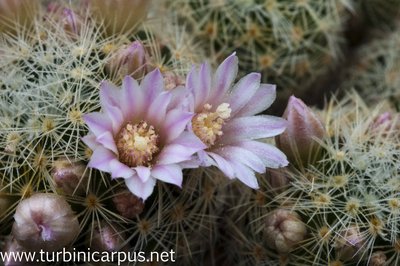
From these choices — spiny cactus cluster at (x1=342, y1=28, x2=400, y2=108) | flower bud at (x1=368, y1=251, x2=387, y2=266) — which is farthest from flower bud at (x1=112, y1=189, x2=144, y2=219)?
spiny cactus cluster at (x1=342, y1=28, x2=400, y2=108)

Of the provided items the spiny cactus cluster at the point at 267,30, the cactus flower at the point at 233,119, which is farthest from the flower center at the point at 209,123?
the spiny cactus cluster at the point at 267,30

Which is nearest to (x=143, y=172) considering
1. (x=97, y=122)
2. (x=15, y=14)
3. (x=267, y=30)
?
(x=97, y=122)

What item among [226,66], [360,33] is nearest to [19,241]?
[226,66]

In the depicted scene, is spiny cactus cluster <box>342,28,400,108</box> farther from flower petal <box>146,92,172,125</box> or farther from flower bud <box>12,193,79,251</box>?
flower bud <box>12,193,79,251</box>

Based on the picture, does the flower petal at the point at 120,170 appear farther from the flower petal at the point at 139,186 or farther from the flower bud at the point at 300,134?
the flower bud at the point at 300,134

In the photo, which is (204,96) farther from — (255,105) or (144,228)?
(144,228)
